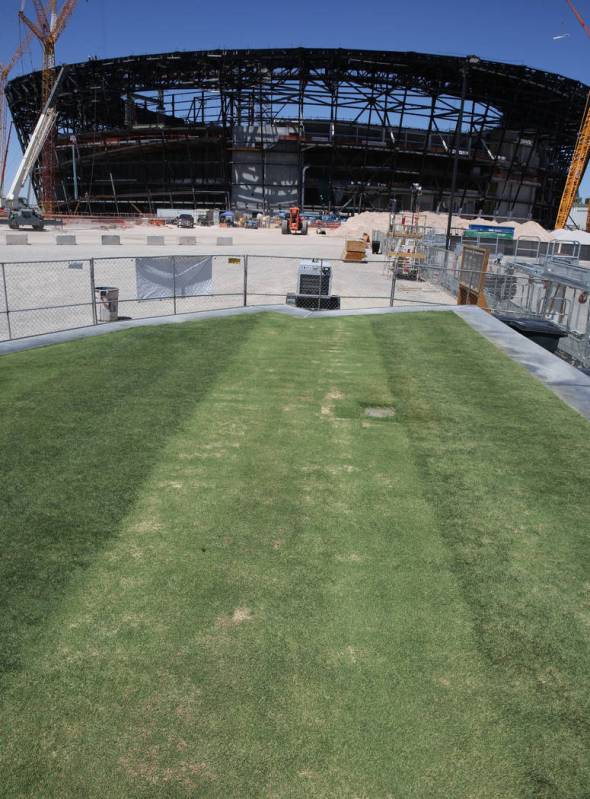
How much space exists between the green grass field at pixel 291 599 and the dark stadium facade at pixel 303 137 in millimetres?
80470

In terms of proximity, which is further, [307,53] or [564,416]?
[307,53]

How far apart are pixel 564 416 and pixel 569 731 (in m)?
6.02

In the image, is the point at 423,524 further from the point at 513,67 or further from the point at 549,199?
the point at 549,199

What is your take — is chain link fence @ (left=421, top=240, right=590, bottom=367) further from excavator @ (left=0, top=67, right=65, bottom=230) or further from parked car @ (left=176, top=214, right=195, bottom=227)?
excavator @ (left=0, top=67, right=65, bottom=230)

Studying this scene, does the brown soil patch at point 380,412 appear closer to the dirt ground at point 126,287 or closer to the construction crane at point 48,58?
the dirt ground at point 126,287

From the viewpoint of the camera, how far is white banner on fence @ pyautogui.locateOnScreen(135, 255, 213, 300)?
18.2 m

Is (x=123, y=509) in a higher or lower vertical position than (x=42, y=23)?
lower

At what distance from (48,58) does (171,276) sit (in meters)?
95.4

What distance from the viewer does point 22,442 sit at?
7.07 m

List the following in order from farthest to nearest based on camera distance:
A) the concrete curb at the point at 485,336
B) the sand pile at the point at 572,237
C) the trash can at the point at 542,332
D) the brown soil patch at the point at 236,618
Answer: the sand pile at the point at 572,237, the trash can at the point at 542,332, the concrete curb at the point at 485,336, the brown soil patch at the point at 236,618

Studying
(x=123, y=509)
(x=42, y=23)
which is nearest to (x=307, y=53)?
(x=42, y=23)

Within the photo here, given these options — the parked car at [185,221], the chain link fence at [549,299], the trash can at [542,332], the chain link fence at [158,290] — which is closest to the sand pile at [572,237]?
the chain link fence at [158,290]

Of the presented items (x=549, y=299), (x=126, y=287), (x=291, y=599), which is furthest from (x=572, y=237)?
(x=291, y=599)

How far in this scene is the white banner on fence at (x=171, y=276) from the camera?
18219mm
